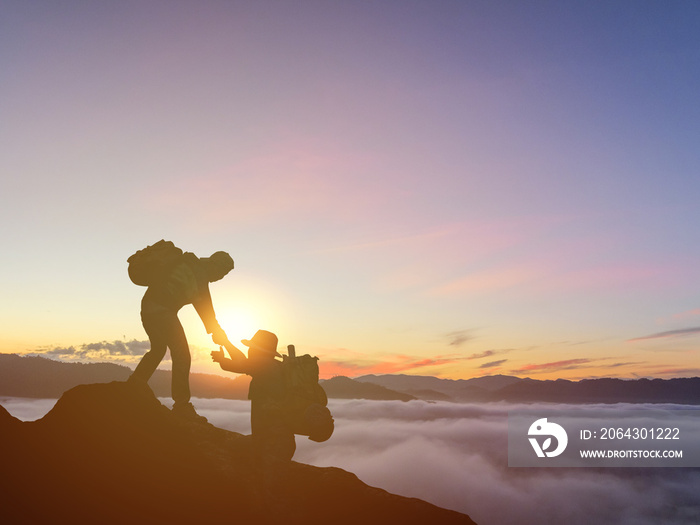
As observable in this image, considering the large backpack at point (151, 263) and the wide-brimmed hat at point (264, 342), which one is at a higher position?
the large backpack at point (151, 263)

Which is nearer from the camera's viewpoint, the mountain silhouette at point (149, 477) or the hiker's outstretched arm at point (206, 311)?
the mountain silhouette at point (149, 477)

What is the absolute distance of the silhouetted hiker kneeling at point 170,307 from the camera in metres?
11.9

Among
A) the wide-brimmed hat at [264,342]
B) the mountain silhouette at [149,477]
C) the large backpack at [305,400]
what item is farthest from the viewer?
the wide-brimmed hat at [264,342]

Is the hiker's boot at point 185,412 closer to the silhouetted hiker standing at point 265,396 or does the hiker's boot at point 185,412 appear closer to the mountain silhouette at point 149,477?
the mountain silhouette at point 149,477

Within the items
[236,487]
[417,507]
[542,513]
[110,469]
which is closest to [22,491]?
[110,469]

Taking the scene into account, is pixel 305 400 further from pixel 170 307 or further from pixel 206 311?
pixel 170 307

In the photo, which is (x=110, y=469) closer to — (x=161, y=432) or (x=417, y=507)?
(x=161, y=432)

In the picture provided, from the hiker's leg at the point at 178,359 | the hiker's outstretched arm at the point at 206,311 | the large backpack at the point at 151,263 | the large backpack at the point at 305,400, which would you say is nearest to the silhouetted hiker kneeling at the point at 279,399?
the large backpack at the point at 305,400

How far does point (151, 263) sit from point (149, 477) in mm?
4816

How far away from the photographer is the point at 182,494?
10.2 meters

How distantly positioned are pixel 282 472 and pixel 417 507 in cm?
331

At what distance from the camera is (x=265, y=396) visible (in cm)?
1216

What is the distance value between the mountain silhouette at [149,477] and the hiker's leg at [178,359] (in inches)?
22.5

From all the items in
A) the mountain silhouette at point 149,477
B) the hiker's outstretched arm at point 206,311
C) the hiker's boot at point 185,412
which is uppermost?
the hiker's outstretched arm at point 206,311
